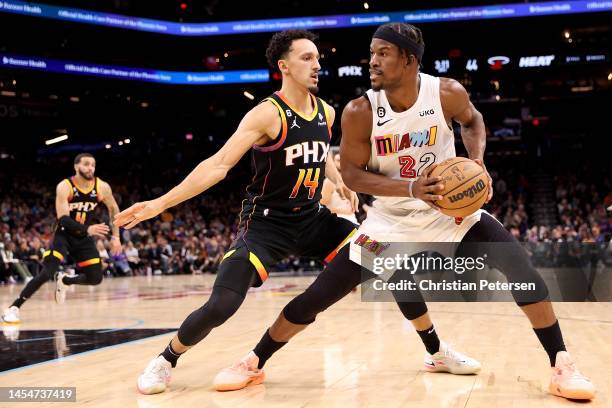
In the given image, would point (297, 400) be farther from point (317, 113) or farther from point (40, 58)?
point (40, 58)

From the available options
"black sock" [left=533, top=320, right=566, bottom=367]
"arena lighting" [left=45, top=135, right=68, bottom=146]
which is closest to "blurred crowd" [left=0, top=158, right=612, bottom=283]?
"arena lighting" [left=45, top=135, right=68, bottom=146]

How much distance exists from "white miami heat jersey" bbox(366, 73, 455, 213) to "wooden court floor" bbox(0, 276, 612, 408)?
1.07 meters

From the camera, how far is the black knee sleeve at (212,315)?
3787mm

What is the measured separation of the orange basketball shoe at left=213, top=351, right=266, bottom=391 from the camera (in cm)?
383

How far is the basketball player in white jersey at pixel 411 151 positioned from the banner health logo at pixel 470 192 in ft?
0.53

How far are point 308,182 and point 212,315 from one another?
997mm

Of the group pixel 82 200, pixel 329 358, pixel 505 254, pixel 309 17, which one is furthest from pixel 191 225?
pixel 505 254

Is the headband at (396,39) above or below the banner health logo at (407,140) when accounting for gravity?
above

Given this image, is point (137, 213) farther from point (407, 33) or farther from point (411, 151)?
point (407, 33)

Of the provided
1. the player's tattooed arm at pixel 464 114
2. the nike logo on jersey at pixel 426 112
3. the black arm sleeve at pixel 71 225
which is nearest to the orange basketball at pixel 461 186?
the player's tattooed arm at pixel 464 114

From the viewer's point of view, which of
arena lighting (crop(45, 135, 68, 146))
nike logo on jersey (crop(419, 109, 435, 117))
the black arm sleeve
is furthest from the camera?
arena lighting (crop(45, 135, 68, 146))

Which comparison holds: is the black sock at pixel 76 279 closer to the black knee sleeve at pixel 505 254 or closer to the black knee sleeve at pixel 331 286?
the black knee sleeve at pixel 331 286

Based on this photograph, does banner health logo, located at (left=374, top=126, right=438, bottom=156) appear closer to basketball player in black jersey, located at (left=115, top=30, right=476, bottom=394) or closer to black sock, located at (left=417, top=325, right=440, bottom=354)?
basketball player in black jersey, located at (left=115, top=30, right=476, bottom=394)

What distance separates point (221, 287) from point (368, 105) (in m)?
1.29
